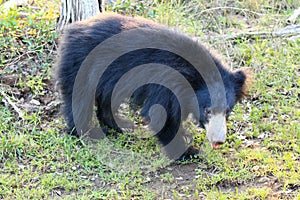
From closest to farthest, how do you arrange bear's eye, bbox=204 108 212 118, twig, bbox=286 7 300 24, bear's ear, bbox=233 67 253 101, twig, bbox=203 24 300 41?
1. bear's eye, bbox=204 108 212 118
2. bear's ear, bbox=233 67 253 101
3. twig, bbox=203 24 300 41
4. twig, bbox=286 7 300 24

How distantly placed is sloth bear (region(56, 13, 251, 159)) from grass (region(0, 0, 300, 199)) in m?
0.30

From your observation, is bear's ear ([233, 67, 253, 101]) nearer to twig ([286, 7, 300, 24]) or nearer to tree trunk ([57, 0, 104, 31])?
tree trunk ([57, 0, 104, 31])

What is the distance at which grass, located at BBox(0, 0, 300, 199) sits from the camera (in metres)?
4.18

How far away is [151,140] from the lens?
4922 millimetres

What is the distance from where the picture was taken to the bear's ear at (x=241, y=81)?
4.57m

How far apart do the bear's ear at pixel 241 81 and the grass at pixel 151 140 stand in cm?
45

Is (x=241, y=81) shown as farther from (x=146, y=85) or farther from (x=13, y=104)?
(x=13, y=104)

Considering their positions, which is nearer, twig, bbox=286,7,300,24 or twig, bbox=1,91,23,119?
twig, bbox=1,91,23,119

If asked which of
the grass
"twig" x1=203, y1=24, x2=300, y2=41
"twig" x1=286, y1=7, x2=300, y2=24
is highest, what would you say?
"twig" x1=286, y1=7, x2=300, y2=24

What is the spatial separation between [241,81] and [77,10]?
2.27 meters

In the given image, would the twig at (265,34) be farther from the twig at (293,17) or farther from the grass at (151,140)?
the twig at (293,17)

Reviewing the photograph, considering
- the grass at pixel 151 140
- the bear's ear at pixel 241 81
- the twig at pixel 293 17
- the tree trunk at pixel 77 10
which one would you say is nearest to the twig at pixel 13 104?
the grass at pixel 151 140

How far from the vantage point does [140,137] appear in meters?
5.00

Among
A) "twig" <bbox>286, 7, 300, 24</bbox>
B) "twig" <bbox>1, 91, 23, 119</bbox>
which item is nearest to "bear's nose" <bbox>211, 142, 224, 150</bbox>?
"twig" <bbox>1, 91, 23, 119</bbox>
